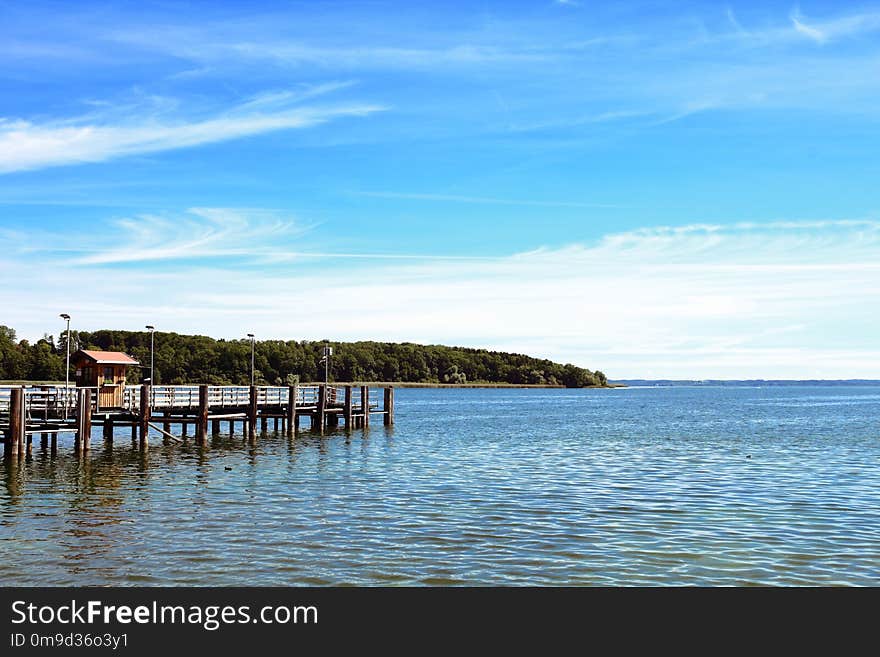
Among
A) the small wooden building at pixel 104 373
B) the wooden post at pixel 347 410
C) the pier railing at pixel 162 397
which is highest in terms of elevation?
the small wooden building at pixel 104 373

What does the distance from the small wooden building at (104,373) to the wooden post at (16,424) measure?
7892 mm

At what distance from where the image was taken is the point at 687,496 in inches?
1141

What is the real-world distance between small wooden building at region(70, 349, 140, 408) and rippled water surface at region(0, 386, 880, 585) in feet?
13.8

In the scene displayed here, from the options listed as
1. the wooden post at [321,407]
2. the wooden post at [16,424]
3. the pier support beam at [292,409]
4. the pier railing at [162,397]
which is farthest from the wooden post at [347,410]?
the wooden post at [16,424]

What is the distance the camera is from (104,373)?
4734cm

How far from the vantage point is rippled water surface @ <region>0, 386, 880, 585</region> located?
17984 millimetres

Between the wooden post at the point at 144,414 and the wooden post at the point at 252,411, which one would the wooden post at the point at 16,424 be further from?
the wooden post at the point at 252,411

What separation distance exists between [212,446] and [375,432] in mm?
15577

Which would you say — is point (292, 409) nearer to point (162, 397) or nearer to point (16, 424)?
point (162, 397)

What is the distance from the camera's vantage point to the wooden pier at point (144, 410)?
4019 cm

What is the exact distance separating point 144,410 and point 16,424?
7882mm

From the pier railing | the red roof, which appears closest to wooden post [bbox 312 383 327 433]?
the pier railing

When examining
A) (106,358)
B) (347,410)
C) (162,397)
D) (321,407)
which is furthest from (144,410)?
(347,410)
